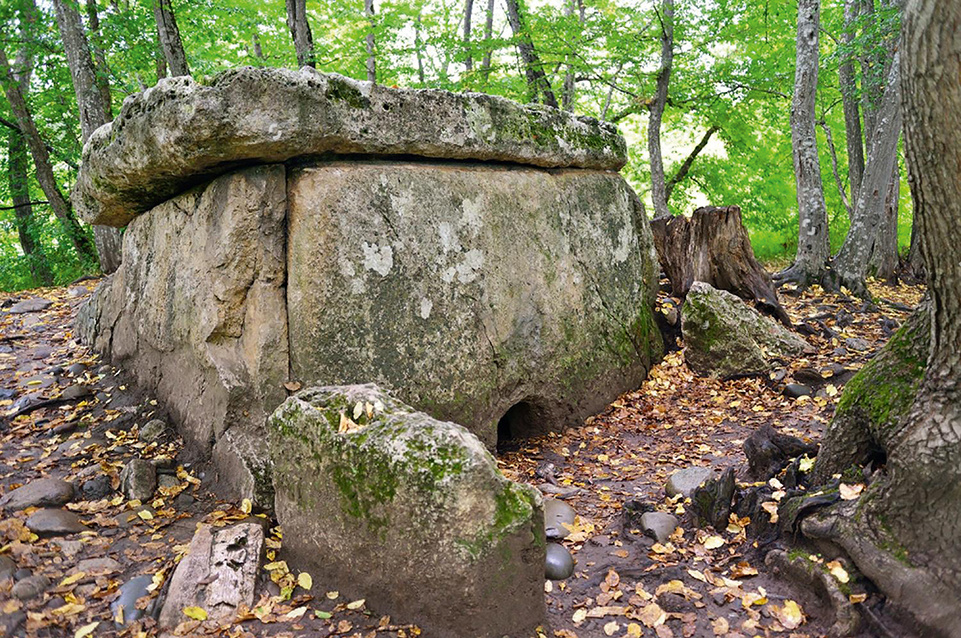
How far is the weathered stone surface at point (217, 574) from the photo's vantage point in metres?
2.90

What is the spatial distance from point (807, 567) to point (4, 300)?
9171 mm

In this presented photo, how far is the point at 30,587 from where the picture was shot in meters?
3.01

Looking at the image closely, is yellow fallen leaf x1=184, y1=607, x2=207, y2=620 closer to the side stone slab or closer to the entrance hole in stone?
the side stone slab

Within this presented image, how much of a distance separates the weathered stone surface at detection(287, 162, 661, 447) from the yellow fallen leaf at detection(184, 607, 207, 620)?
4.87ft

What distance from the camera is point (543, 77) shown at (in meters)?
9.80

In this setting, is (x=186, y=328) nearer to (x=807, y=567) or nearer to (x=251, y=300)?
(x=251, y=300)

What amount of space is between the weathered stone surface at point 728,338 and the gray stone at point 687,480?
6.50 ft

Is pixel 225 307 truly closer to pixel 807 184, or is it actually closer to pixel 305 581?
pixel 305 581

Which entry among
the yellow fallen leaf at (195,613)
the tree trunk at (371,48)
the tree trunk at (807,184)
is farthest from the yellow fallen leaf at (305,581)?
the tree trunk at (371,48)

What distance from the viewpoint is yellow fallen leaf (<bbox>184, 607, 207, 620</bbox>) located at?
283cm

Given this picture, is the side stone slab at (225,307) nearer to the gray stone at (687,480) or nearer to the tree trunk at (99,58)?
the gray stone at (687,480)

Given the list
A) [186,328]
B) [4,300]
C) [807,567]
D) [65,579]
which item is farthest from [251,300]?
[4,300]

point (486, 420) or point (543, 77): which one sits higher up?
point (543, 77)

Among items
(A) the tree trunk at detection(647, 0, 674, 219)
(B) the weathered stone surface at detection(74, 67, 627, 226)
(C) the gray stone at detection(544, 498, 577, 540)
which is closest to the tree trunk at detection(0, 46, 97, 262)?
(B) the weathered stone surface at detection(74, 67, 627, 226)
